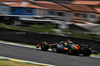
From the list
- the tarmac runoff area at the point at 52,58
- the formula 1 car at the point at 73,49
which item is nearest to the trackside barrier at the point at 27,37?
the formula 1 car at the point at 73,49

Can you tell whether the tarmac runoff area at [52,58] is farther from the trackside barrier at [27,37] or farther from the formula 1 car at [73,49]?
the trackside barrier at [27,37]

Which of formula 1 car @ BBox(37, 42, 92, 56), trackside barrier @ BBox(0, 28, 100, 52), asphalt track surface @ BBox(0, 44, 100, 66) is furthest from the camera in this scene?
trackside barrier @ BBox(0, 28, 100, 52)

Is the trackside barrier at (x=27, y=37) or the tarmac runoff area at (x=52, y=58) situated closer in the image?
the tarmac runoff area at (x=52, y=58)

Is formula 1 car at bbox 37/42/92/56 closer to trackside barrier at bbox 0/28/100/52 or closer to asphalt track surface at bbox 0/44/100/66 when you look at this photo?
asphalt track surface at bbox 0/44/100/66

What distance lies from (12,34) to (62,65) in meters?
11.4

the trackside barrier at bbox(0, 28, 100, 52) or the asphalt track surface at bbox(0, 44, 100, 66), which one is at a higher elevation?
the asphalt track surface at bbox(0, 44, 100, 66)

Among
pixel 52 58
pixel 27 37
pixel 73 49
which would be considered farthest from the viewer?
pixel 27 37

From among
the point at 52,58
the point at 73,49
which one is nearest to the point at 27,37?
the point at 73,49

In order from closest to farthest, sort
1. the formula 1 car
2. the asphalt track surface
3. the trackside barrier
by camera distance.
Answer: the asphalt track surface, the formula 1 car, the trackside barrier

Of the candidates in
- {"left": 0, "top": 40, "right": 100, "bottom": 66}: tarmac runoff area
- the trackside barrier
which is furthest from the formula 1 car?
the trackside barrier

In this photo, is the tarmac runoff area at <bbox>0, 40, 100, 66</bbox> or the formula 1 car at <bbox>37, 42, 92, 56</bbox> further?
the formula 1 car at <bbox>37, 42, 92, 56</bbox>

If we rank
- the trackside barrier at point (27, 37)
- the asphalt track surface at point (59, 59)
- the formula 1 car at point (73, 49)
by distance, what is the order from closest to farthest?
the asphalt track surface at point (59, 59)
the formula 1 car at point (73, 49)
the trackside barrier at point (27, 37)

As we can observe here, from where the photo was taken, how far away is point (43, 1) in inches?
2018

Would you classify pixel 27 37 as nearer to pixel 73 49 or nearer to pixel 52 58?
pixel 73 49
